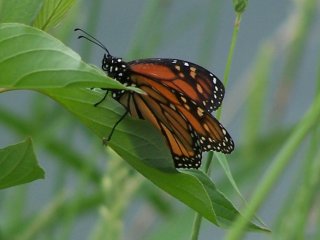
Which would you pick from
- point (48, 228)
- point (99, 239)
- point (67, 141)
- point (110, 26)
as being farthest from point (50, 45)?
point (110, 26)

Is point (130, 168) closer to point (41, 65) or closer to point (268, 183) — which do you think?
point (268, 183)

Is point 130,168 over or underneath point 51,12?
underneath

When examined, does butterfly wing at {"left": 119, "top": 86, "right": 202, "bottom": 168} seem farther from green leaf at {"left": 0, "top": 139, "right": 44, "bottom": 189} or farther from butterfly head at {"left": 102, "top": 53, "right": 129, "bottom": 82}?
green leaf at {"left": 0, "top": 139, "right": 44, "bottom": 189}

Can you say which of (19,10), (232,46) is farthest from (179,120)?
(19,10)

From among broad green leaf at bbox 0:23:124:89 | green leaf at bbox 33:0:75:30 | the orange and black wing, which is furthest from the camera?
the orange and black wing

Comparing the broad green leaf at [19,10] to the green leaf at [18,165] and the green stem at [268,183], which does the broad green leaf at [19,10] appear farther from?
the green stem at [268,183]

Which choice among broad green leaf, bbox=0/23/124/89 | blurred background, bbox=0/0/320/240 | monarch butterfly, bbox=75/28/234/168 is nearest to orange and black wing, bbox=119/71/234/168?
monarch butterfly, bbox=75/28/234/168

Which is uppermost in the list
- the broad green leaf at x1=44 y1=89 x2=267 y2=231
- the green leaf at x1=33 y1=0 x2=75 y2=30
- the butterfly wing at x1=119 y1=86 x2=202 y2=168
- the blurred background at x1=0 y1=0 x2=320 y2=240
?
the green leaf at x1=33 y1=0 x2=75 y2=30
